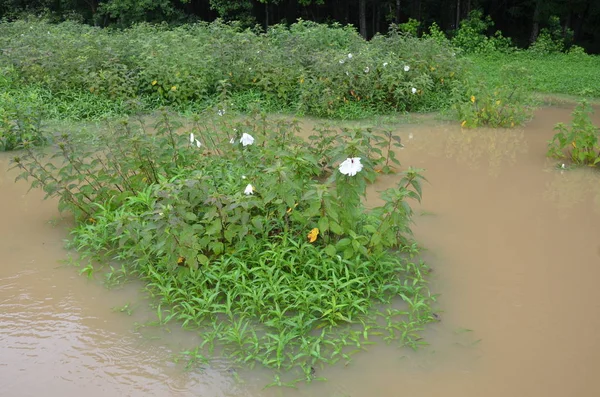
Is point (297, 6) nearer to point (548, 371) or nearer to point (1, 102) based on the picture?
point (1, 102)

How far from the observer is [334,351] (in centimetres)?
291

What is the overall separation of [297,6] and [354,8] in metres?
2.42

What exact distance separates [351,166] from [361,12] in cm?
1483

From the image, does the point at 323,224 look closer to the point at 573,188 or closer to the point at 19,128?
the point at 573,188

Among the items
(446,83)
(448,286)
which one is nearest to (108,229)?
(448,286)

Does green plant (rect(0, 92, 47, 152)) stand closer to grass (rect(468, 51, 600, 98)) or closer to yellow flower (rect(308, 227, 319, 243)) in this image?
yellow flower (rect(308, 227, 319, 243))

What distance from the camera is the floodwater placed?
2.71 m

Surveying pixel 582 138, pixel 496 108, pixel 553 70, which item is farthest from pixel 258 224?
pixel 553 70

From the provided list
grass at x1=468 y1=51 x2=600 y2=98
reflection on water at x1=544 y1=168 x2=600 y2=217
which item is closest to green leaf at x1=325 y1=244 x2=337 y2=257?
reflection on water at x1=544 y1=168 x2=600 y2=217

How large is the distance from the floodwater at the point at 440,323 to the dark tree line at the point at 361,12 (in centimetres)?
1291

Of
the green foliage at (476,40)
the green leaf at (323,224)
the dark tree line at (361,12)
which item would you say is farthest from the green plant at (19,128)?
the green foliage at (476,40)

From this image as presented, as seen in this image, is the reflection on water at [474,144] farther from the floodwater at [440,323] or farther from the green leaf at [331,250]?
the green leaf at [331,250]

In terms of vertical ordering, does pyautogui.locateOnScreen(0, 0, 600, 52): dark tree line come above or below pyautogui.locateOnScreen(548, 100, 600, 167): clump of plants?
above

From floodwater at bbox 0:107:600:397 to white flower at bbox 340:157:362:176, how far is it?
1.00 meters
